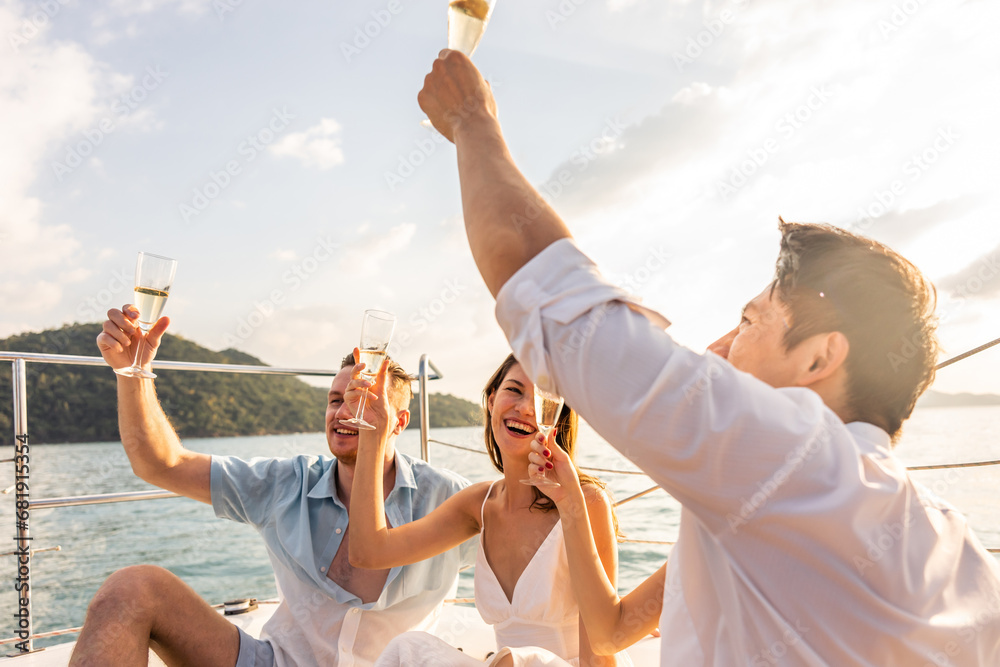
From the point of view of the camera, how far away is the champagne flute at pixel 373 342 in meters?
1.70

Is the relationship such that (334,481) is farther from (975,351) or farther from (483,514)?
(975,351)

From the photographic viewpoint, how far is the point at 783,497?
546 millimetres

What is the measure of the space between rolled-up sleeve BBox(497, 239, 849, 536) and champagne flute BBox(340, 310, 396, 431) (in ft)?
3.95

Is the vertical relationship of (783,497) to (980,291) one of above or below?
below

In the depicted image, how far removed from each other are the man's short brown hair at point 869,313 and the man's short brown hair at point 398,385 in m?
1.54

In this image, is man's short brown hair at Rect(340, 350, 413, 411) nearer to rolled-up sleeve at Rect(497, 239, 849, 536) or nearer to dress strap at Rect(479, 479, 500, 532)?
dress strap at Rect(479, 479, 500, 532)

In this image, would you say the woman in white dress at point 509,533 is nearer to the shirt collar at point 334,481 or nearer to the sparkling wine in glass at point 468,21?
the shirt collar at point 334,481

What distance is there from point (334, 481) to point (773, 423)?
1.93m

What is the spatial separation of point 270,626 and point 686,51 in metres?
3.28

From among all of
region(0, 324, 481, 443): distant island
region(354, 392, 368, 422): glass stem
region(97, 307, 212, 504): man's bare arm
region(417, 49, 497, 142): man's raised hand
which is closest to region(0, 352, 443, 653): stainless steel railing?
region(97, 307, 212, 504): man's bare arm

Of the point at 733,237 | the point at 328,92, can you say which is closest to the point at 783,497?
the point at 328,92

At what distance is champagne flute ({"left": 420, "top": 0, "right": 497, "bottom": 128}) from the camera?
86cm

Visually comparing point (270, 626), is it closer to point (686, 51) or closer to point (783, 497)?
point (783, 497)

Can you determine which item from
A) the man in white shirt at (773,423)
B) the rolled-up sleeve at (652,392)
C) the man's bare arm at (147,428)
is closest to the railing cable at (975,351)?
the man in white shirt at (773,423)
